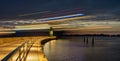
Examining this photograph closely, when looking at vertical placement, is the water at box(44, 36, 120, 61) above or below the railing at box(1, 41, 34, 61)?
below

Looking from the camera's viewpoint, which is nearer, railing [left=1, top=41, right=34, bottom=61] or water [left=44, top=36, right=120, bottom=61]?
railing [left=1, top=41, right=34, bottom=61]

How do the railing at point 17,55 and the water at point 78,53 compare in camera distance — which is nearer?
the railing at point 17,55

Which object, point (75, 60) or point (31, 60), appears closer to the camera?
point (31, 60)

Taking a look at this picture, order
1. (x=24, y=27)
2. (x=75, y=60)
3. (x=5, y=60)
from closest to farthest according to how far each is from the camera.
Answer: (x=5, y=60) → (x=75, y=60) → (x=24, y=27)

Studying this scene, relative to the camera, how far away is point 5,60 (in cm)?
712

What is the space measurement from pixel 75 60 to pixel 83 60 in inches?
91.2

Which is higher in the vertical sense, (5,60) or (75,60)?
(5,60)

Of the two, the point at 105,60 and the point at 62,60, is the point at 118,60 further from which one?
the point at 62,60

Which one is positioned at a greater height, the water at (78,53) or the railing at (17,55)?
the railing at (17,55)

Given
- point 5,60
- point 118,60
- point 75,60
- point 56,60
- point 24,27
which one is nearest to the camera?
point 5,60

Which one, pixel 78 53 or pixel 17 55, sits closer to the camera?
pixel 17 55

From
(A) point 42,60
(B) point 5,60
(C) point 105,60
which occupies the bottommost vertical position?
(C) point 105,60

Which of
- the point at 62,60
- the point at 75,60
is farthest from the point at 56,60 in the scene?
Answer: the point at 75,60

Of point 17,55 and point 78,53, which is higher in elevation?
point 17,55
